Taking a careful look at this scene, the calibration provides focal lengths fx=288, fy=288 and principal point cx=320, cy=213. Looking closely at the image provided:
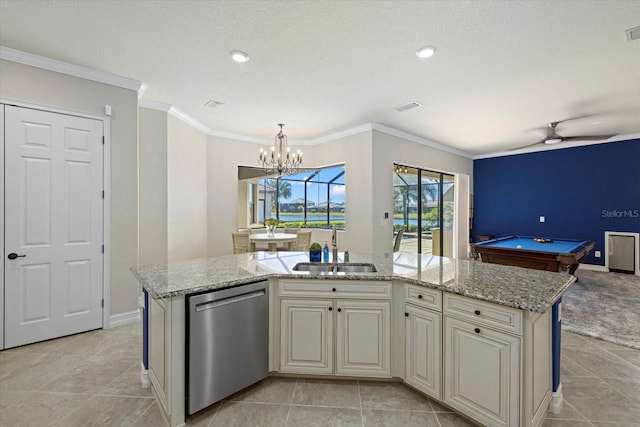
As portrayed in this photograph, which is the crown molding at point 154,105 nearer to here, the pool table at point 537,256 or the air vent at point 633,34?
the air vent at point 633,34

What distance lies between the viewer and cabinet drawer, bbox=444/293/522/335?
62.6 inches

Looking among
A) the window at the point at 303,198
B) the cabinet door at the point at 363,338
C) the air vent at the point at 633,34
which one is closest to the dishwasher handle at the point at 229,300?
the cabinet door at the point at 363,338

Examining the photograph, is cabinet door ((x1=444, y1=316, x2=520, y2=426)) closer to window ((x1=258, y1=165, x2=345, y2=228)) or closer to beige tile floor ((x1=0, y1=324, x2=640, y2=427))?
beige tile floor ((x1=0, y1=324, x2=640, y2=427))

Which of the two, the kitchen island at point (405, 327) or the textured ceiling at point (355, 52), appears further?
the textured ceiling at point (355, 52)

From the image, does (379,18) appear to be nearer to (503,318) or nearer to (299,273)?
(299,273)

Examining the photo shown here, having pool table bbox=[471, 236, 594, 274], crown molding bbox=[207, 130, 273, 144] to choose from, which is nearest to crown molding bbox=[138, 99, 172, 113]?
crown molding bbox=[207, 130, 273, 144]

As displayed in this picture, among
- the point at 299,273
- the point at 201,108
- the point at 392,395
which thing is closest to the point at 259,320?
the point at 299,273

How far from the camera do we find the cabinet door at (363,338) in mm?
2176

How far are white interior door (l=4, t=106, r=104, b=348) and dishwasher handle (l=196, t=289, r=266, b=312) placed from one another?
2165 millimetres

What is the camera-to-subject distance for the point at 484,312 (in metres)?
1.70

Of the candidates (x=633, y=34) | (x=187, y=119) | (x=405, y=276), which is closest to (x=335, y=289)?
(x=405, y=276)

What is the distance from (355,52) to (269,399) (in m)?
3.08

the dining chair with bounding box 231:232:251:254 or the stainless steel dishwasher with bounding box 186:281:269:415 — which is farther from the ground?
the dining chair with bounding box 231:232:251:254

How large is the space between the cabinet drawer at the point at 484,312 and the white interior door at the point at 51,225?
3.56m
